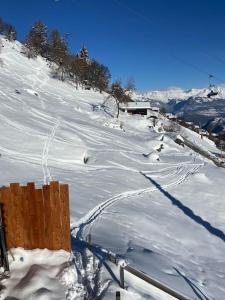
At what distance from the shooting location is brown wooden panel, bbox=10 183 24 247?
8734 millimetres

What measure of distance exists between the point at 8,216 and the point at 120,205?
1324 centimetres

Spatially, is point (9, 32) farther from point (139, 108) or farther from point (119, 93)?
point (119, 93)

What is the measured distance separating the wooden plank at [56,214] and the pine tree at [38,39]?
120 meters

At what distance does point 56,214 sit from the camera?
29.4 feet

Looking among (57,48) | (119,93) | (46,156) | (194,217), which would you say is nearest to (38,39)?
(57,48)

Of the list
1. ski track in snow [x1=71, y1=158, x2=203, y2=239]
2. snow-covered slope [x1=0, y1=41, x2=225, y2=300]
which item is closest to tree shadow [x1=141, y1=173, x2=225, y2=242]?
snow-covered slope [x1=0, y1=41, x2=225, y2=300]

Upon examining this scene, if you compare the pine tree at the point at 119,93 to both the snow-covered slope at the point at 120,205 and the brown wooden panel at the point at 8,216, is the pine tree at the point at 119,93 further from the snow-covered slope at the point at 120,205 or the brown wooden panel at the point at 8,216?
the brown wooden panel at the point at 8,216

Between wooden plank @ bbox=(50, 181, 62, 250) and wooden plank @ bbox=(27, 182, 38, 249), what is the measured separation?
1.23ft

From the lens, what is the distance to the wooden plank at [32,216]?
877 cm

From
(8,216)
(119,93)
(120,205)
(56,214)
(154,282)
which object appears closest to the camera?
(154,282)

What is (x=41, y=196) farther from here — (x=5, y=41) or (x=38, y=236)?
(x=5, y=41)

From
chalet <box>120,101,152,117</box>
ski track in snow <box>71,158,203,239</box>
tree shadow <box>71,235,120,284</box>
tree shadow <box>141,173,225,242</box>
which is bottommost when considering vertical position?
tree shadow <box>141,173,225,242</box>

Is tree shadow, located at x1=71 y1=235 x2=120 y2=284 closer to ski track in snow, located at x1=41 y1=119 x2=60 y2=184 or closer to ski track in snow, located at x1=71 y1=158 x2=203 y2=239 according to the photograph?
ski track in snow, located at x1=71 y1=158 x2=203 y2=239

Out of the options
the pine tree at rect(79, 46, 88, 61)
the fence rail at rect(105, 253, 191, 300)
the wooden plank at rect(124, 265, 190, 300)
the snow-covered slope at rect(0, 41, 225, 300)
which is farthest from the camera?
the pine tree at rect(79, 46, 88, 61)
